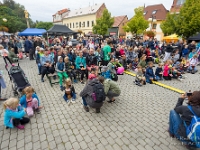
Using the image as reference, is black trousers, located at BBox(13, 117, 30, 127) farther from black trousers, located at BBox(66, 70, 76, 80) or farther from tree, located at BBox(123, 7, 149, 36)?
tree, located at BBox(123, 7, 149, 36)

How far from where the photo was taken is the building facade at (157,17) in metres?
32.8

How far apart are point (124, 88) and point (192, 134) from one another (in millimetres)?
3749

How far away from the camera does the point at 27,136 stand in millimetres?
3102

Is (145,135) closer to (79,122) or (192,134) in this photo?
(192,134)

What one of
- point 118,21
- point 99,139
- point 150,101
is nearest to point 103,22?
point 118,21

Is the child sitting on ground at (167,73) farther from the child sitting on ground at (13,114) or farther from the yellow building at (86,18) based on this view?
the yellow building at (86,18)

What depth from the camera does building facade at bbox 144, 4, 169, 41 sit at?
32.8 metres

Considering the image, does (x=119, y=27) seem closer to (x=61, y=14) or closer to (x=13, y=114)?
(x=61, y=14)

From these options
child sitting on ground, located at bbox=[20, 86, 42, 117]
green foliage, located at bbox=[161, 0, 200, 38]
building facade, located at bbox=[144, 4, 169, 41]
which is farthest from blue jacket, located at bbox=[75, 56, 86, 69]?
building facade, located at bbox=[144, 4, 169, 41]

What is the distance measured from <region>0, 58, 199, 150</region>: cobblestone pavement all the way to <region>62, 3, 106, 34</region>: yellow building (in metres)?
40.8

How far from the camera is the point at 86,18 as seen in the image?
144ft

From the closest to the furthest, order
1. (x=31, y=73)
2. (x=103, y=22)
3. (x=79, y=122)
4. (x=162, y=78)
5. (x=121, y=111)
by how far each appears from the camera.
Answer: (x=79, y=122), (x=121, y=111), (x=162, y=78), (x=31, y=73), (x=103, y=22)

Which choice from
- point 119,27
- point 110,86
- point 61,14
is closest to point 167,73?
point 110,86

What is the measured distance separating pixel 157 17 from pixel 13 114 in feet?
127
